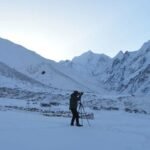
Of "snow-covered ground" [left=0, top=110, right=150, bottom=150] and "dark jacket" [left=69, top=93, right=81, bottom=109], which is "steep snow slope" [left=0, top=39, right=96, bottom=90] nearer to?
"dark jacket" [left=69, top=93, right=81, bottom=109]

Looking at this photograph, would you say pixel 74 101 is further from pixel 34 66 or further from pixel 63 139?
pixel 34 66

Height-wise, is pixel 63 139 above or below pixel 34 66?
below

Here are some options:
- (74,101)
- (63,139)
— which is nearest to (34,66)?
(74,101)

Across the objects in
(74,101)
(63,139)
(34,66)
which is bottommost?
(63,139)

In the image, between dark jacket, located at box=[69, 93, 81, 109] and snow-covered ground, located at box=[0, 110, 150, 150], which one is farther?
dark jacket, located at box=[69, 93, 81, 109]

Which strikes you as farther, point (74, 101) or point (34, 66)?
point (34, 66)

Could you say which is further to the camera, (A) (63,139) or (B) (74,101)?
(B) (74,101)

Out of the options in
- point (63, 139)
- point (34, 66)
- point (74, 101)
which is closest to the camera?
point (63, 139)

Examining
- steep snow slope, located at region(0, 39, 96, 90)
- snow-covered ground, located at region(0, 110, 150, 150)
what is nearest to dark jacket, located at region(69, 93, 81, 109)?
snow-covered ground, located at region(0, 110, 150, 150)

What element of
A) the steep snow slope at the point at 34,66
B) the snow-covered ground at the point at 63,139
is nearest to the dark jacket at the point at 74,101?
the snow-covered ground at the point at 63,139

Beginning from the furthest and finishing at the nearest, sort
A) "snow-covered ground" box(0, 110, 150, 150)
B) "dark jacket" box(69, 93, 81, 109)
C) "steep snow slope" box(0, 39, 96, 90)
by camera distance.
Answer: "steep snow slope" box(0, 39, 96, 90), "dark jacket" box(69, 93, 81, 109), "snow-covered ground" box(0, 110, 150, 150)

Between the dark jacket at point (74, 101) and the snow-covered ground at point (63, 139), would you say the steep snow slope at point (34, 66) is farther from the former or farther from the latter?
the snow-covered ground at point (63, 139)

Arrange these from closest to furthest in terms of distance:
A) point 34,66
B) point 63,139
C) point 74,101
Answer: point 63,139, point 74,101, point 34,66

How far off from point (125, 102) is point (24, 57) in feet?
306
